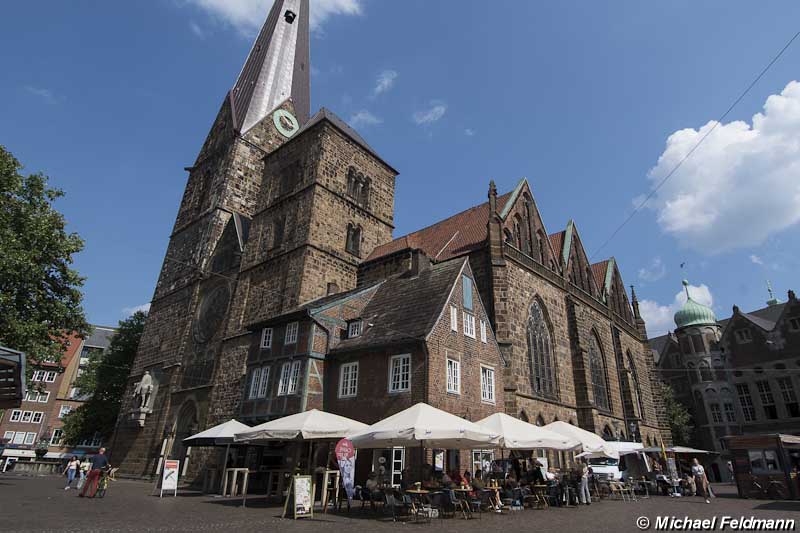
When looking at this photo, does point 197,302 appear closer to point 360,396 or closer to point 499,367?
point 360,396

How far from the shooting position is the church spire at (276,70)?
145 ft

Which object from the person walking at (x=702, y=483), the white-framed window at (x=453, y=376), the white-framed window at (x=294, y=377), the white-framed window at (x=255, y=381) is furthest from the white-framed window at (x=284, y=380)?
the person walking at (x=702, y=483)

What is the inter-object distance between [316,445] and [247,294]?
15936 millimetres

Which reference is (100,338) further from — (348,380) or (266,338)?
(348,380)

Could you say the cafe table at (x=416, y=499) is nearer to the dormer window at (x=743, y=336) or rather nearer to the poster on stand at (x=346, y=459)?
the poster on stand at (x=346, y=459)

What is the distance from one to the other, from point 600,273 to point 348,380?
90.3 feet

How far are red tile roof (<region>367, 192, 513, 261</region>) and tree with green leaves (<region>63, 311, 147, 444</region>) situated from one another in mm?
26294

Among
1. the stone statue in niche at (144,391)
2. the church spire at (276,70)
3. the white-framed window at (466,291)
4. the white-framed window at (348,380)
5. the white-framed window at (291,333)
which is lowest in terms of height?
the white-framed window at (348,380)

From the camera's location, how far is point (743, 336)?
46438 mm

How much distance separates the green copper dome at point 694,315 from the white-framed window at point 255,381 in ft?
169

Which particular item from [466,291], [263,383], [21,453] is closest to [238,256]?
[263,383]

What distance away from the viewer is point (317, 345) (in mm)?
18484

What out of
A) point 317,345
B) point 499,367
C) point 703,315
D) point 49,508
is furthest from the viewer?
point 703,315

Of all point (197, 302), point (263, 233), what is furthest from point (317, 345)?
point (197, 302)
